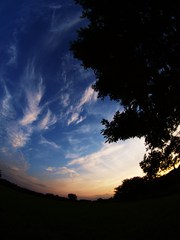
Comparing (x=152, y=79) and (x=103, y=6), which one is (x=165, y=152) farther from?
(x=103, y=6)

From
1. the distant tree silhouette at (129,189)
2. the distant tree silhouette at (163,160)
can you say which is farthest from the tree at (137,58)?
the distant tree silhouette at (129,189)

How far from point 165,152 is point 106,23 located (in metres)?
8.04

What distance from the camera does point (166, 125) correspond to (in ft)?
42.4

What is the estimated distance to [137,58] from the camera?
455 inches

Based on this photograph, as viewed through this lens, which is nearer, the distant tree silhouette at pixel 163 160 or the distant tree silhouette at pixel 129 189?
the distant tree silhouette at pixel 163 160

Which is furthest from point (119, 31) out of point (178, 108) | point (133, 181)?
point (133, 181)

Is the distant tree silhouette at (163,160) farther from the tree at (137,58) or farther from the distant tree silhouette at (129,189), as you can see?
the distant tree silhouette at (129,189)

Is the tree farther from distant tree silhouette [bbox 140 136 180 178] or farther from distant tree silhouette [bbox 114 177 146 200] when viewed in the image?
distant tree silhouette [bbox 114 177 146 200]

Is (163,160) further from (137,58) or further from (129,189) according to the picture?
(129,189)

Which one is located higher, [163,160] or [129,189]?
[129,189]

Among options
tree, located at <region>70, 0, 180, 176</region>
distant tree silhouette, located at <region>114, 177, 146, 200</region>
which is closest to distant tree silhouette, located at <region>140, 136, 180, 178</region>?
tree, located at <region>70, 0, 180, 176</region>

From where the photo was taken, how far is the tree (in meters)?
11.1

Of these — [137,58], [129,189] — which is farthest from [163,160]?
[129,189]

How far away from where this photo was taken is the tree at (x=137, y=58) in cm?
1111
